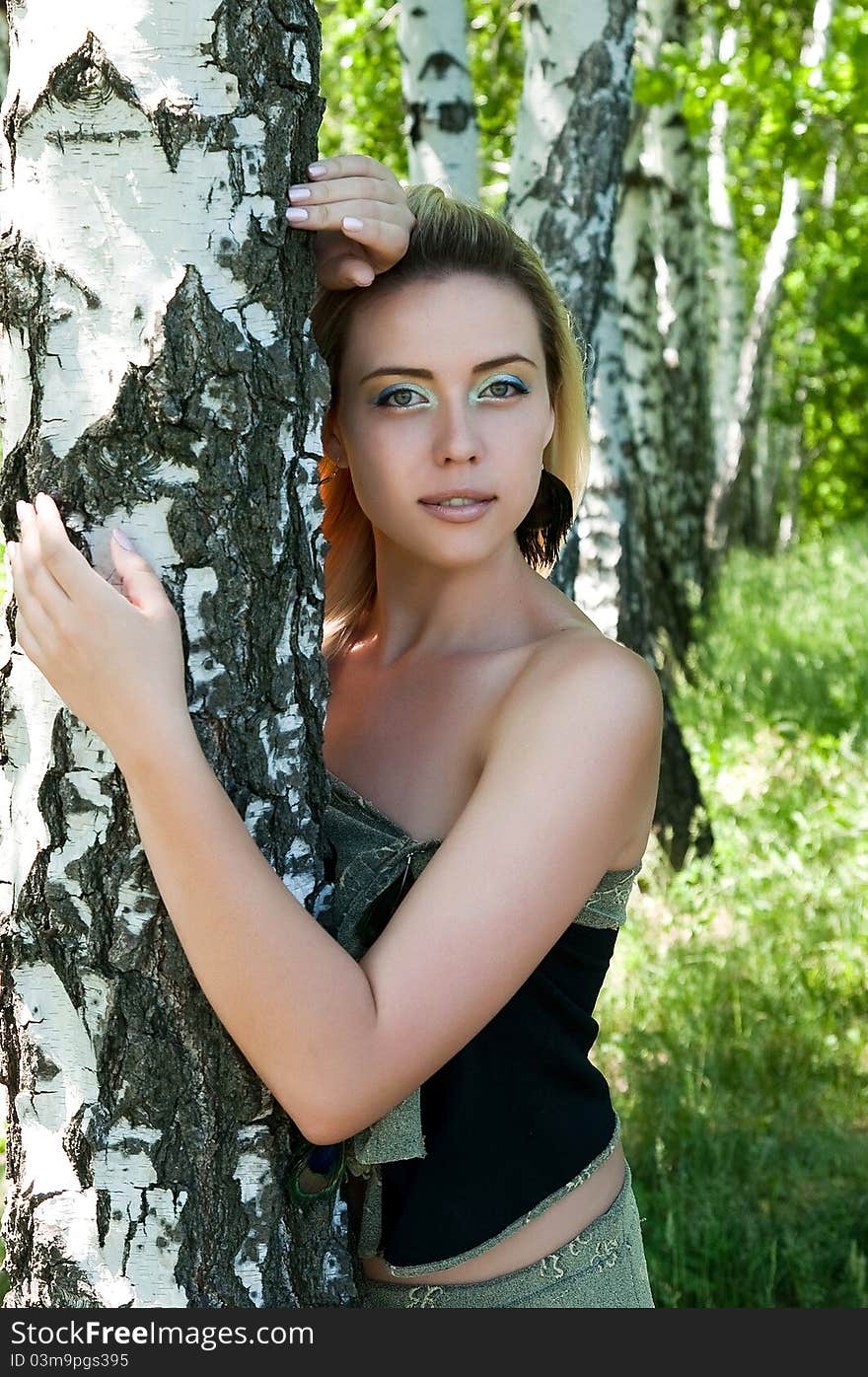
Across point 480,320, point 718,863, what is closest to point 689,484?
point 718,863

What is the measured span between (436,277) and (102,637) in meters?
0.69

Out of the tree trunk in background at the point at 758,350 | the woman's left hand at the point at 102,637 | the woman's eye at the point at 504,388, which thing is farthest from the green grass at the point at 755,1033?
the tree trunk in background at the point at 758,350

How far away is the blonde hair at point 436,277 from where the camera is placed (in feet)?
6.00

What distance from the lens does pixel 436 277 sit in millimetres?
1816

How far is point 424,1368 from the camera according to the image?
5.29ft

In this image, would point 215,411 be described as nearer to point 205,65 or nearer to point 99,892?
point 205,65

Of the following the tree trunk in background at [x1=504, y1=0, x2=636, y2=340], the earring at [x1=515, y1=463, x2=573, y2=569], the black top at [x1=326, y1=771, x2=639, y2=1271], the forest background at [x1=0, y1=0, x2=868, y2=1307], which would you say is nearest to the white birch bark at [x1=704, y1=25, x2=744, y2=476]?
the forest background at [x1=0, y1=0, x2=868, y2=1307]

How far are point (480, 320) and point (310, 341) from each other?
282mm

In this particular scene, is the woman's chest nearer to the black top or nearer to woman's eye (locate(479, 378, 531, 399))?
the black top

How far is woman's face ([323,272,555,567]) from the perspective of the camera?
1.78 m

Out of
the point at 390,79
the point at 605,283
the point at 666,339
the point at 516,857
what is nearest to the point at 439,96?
the point at 605,283

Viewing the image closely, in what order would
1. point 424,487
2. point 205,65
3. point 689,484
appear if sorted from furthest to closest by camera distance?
point 689,484, point 424,487, point 205,65

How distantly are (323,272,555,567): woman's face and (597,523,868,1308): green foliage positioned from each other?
2.05 m

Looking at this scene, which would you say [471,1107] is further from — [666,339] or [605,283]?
[666,339]
